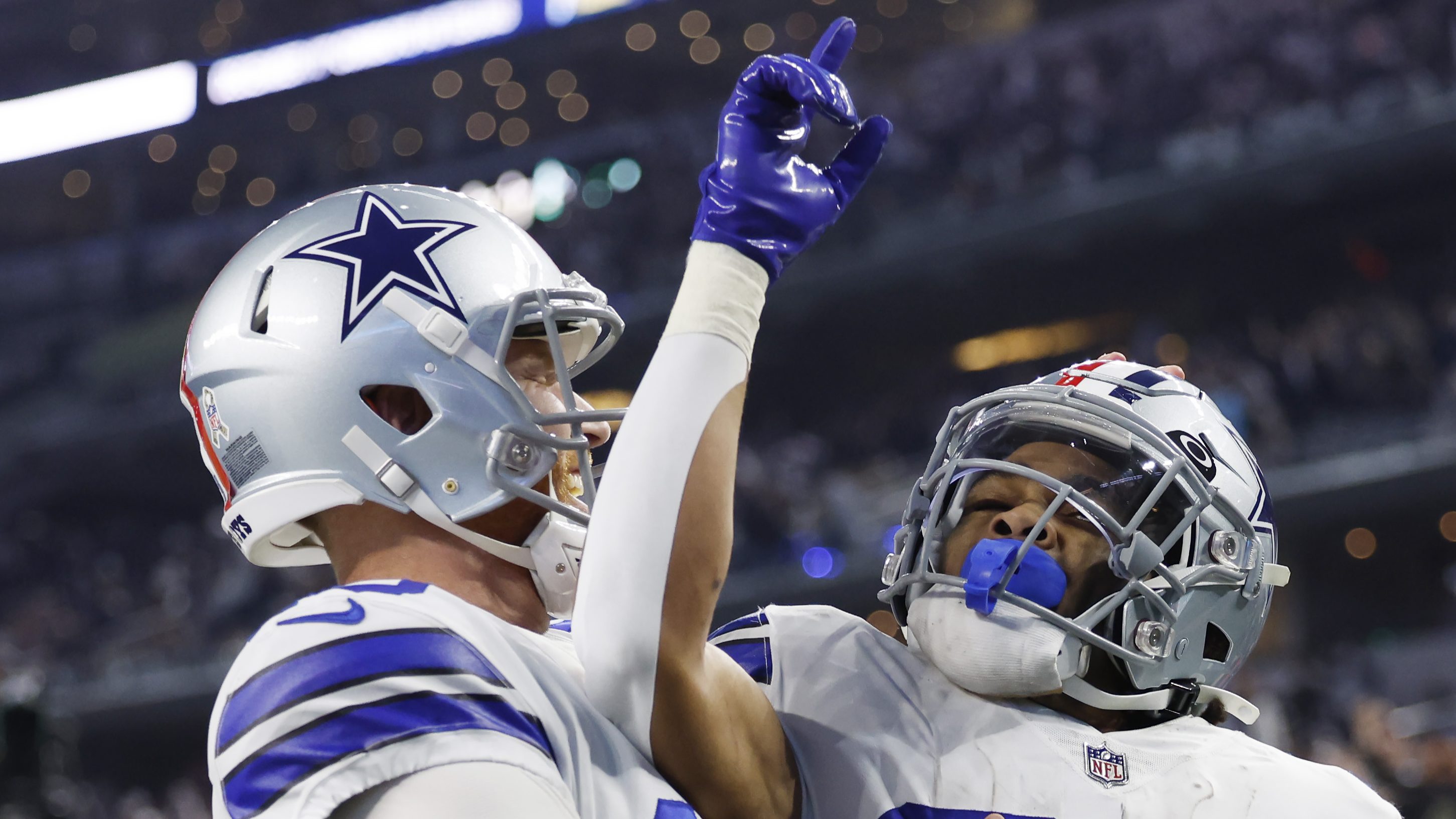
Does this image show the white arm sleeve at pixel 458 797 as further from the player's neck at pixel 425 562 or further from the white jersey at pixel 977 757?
the white jersey at pixel 977 757

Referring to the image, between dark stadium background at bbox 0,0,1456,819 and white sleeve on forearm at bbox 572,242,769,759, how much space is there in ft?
22.5

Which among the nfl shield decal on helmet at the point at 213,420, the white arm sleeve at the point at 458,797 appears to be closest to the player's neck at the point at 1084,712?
the white arm sleeve at the point at 458,797

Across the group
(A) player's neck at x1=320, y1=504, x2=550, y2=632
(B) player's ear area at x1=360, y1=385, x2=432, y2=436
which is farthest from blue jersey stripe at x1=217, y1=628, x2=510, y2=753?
(B) player's ear area at x1=360, y1=385, x2=432, y2=436

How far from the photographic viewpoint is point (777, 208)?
1830 mm

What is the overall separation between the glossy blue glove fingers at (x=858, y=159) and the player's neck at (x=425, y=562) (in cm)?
70

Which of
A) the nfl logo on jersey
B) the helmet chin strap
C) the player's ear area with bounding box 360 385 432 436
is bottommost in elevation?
the nfl logo on jersey

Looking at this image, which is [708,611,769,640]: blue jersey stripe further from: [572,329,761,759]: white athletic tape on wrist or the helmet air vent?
the helmet air vent

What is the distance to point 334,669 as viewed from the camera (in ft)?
5.41

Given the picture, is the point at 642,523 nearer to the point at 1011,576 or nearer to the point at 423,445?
the point at 423,445

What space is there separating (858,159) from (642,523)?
0.60 meters

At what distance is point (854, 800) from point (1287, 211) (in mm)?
12787

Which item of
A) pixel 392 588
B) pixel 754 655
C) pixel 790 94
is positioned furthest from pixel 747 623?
pixel 790 94

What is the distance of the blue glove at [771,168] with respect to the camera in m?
1.81

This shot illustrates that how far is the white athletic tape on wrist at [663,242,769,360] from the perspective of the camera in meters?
1.82
